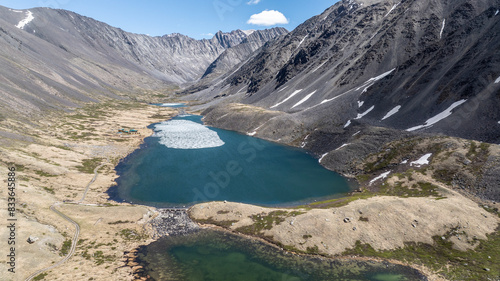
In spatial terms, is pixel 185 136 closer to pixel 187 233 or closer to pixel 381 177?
pixel 187 233

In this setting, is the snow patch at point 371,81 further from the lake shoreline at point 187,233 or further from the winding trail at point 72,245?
the winding trail at point 72,245

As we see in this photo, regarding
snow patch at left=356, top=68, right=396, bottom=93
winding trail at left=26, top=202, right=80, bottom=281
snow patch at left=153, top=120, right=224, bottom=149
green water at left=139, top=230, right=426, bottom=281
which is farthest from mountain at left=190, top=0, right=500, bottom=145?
winding trail at left=26, top=202, right=80, bottom=281

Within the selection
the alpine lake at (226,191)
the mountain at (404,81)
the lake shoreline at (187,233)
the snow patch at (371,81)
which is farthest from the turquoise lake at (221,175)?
the snow patch at (371,81)

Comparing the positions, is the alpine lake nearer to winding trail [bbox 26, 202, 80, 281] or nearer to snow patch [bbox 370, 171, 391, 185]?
snow patch [bbox 370, 171, 391, 185]

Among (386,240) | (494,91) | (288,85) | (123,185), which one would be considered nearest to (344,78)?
(288,85)

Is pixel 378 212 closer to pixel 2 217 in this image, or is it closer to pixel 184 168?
pixel 184 168
